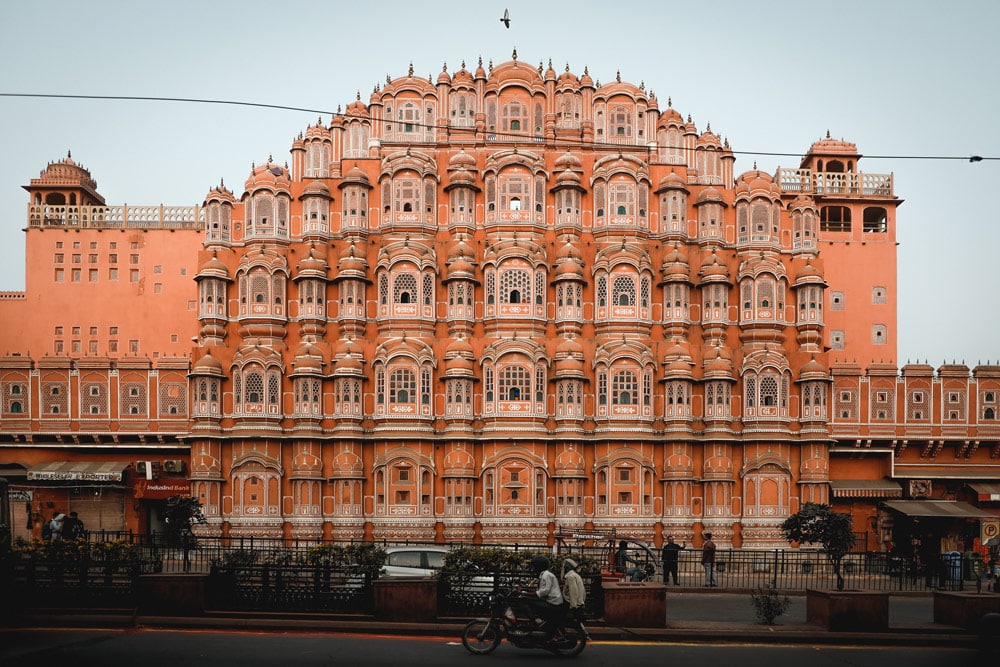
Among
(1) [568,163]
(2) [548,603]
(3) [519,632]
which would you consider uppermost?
(1) [568,163]

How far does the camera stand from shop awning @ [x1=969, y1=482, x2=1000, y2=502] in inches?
1962

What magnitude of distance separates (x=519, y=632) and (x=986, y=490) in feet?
124

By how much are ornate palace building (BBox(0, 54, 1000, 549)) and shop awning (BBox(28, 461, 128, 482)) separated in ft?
0.57

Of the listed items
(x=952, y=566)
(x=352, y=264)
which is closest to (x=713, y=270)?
(x=352, y=264)

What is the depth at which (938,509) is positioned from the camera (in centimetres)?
4781

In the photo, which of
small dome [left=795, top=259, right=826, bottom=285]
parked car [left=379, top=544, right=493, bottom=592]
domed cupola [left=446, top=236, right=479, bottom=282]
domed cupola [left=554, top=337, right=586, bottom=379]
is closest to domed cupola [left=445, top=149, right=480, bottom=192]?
domed cupola [left=446, top=236, right=479, bottom=282]

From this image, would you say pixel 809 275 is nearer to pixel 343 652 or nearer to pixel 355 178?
pixel 355 178

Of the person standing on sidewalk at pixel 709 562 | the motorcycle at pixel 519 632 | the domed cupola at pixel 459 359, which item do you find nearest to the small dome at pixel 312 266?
the domed cupola at pixel 459 359

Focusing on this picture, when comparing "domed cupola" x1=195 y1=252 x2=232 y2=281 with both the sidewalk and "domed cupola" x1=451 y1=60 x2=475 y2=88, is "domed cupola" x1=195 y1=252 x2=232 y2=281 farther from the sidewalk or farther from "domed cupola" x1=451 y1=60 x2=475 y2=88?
the sidewalk

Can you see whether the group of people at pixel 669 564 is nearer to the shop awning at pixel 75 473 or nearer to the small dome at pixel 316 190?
the small dome at pixel 316 190

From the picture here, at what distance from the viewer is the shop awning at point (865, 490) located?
49.2 metres

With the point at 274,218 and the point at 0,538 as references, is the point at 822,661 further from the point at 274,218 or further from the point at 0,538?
the point at 274,218

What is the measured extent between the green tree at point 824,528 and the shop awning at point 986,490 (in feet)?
51.3

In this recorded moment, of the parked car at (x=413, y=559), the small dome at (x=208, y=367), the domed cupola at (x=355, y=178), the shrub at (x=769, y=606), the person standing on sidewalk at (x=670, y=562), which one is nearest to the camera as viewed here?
the shrub at (x=769, y=606)
